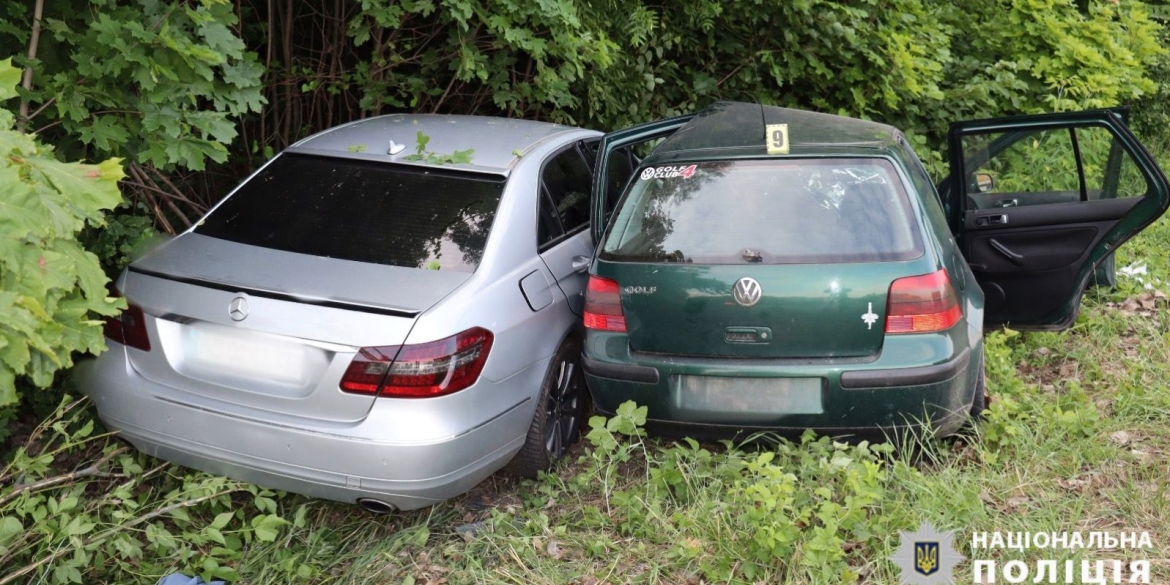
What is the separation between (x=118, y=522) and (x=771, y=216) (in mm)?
2730

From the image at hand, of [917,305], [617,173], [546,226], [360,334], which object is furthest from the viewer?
[617,173]

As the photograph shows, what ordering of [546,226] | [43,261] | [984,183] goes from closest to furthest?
[43,261], [546,226], [984,183]

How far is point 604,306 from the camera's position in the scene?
13.7 ft

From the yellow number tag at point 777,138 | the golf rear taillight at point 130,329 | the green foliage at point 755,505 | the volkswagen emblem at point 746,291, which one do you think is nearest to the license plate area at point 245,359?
the golf rear taillight at point 130,329

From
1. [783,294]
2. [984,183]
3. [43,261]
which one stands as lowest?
[984,183]

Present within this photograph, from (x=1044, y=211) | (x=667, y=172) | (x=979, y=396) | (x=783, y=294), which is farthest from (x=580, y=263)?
(x=1044, y=211)

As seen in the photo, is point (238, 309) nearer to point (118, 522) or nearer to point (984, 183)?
point (118, 522)

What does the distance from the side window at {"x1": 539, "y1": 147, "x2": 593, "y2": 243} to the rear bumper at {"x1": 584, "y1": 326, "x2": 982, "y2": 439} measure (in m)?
0.80

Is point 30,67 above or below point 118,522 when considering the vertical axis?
above

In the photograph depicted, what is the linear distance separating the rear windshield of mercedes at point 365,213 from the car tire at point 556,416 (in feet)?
2.25

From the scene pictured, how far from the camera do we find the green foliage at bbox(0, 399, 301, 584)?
11.6 feet

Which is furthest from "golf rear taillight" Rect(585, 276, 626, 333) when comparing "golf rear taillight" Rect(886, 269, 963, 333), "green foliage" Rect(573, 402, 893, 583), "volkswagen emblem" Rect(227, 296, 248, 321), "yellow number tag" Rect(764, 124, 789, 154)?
"volkswagen emblem" Rect(227, 296, 248, 321)

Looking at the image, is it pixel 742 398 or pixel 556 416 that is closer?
pixel 742 398

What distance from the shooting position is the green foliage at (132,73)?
4.12 meters
